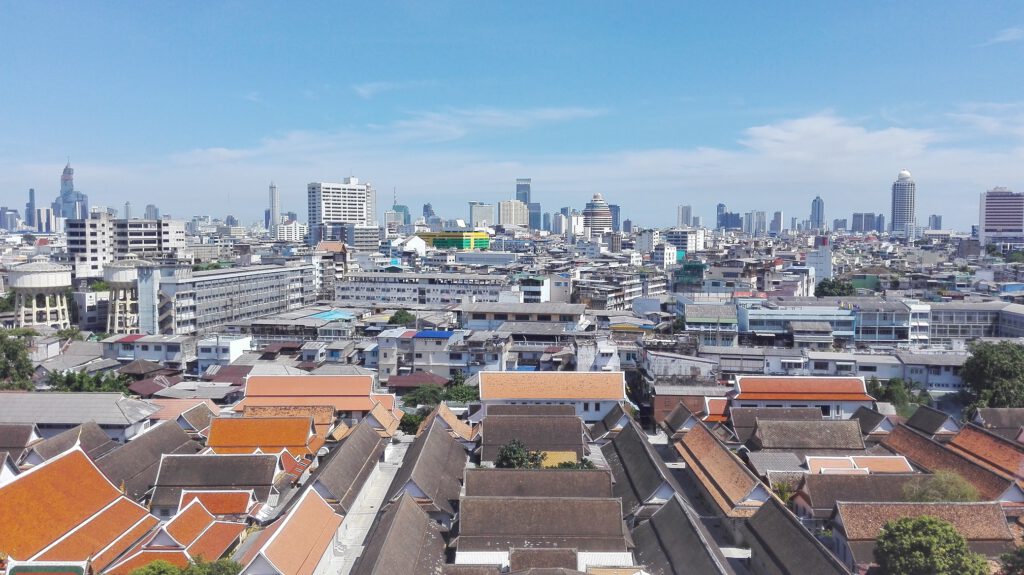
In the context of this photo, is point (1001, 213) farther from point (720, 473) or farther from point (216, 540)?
point (216, 540)

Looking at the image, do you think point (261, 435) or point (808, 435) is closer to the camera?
point (808, 435)

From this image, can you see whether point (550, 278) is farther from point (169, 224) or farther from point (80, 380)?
point (169, 224)

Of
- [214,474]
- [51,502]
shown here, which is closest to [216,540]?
[214,474]

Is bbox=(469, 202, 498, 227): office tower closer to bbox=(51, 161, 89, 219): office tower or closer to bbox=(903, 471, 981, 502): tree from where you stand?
bbox=(51, 161, 89, 219): office tower

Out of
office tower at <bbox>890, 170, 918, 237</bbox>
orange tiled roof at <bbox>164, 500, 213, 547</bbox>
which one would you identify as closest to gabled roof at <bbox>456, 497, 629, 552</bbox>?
orange tiled roof at <bbox>164, 500, 213, 547</bbox>

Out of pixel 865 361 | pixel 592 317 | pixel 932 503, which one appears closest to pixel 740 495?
pixel 932 503
